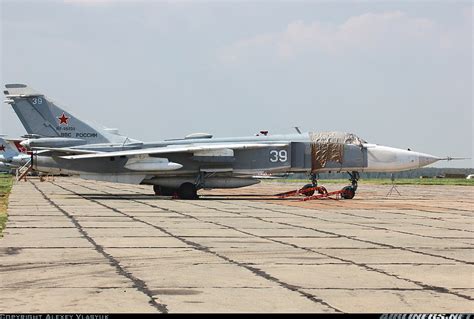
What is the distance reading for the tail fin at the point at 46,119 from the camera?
105 feet

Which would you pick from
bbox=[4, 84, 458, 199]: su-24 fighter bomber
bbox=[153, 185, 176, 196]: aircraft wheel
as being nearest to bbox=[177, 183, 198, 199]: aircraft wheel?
bbox=[4, 84, 458, 199]: su-24 fighter bomber

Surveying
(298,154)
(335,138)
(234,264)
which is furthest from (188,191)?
(234,264)

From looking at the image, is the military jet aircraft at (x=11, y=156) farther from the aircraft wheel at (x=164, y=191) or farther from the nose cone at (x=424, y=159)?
the nose cone at (x=424, y=159)

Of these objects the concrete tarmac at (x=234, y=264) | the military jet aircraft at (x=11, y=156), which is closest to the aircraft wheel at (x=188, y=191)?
the military jet aircraft at (x=11, y=156)

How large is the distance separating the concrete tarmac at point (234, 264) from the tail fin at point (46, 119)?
12.4 metres

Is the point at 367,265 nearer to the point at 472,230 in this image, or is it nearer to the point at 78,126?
the point at 472,230

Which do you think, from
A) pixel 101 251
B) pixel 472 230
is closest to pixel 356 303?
pixel 101 251

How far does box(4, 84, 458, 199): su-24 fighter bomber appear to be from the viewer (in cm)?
3112

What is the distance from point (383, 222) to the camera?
19.4m

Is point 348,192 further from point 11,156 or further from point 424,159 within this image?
point 11,156

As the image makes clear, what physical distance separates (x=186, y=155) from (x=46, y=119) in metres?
5.80

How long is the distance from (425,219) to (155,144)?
47.9 ft

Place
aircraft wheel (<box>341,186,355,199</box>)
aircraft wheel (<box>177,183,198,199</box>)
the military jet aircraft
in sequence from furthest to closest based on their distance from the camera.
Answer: the military jet aircraft
aircraft wheel (<box>341,186,355,199</box>)
aircraft wheel (<box>177,183,198,199</box>)

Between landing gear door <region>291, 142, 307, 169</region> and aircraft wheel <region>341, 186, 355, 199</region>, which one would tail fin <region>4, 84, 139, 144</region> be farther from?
aircraft wheel <region>341, 186, 355, 199</region>
